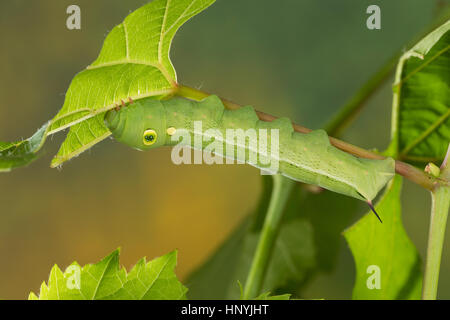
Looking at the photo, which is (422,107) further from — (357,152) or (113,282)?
(113,282)

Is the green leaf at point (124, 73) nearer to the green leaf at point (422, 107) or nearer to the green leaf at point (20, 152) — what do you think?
the green leaf at point (20, 152)

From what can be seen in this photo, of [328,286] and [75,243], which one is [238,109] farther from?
[75,243]

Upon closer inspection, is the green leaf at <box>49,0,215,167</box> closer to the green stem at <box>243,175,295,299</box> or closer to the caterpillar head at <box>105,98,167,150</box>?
the caterpillar head at <box>105,98,167,150</box>

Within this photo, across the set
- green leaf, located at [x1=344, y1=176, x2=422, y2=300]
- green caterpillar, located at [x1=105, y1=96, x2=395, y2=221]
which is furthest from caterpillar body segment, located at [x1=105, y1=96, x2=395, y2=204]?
green leaf, located at [x1=344, y1=176, x2=422, y2=300]

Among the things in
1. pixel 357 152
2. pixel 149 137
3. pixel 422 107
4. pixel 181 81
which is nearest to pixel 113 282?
pixel 149 137

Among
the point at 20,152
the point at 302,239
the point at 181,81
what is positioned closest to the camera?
the point at 20,152

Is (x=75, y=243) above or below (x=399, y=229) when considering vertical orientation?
below

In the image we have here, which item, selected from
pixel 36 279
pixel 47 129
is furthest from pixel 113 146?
pixel 47 129
